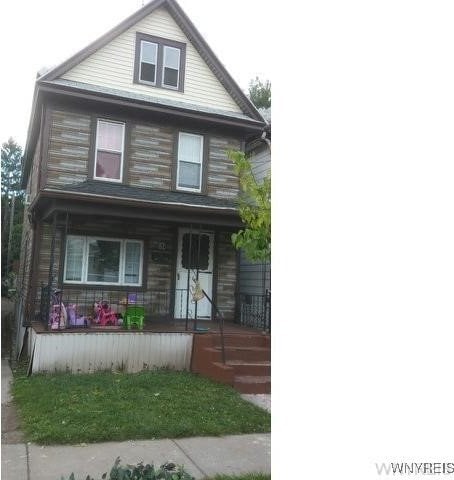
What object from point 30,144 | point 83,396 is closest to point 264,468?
point 83,396

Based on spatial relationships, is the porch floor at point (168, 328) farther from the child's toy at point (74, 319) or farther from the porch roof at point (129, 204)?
the porch roof at point (129, 204)

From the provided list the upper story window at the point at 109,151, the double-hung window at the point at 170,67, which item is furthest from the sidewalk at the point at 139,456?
the double-hung window at the point at 170,67

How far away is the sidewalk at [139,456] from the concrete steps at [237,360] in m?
2.32

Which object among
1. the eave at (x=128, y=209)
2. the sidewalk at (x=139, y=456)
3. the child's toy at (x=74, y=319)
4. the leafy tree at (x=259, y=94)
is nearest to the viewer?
the sidewalk at (x=139, y=456)

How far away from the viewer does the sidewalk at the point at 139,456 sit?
4.28 metres

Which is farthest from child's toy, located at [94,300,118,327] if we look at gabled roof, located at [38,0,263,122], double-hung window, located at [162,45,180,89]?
double-hung window, located at [162,45,180,89]

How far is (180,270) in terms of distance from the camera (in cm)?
1141

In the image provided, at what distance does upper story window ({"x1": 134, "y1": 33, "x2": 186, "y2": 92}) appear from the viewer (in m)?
11.6

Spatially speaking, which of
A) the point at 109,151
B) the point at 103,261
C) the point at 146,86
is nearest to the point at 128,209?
the point at 103,261

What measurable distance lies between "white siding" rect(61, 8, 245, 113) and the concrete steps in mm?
5763

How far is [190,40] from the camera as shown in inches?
473
